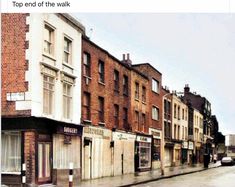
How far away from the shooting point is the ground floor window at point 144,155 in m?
27.8

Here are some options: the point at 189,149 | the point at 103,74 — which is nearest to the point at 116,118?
the point at 103,74

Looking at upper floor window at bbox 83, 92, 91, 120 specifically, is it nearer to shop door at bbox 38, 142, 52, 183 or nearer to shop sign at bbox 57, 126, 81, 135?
shop sign at bbox 57, 126, 81, 135

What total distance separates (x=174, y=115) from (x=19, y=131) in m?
24.8

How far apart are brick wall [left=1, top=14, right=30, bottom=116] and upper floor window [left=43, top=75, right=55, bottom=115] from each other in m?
1.03

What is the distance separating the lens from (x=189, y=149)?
146 feet

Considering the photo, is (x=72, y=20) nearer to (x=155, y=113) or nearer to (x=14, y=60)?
(x=14, y=60)

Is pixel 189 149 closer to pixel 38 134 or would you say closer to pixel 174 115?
pixel 174 115

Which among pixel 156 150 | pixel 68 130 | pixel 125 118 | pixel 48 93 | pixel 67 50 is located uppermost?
pixel 67 50

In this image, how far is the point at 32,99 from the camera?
14930mm

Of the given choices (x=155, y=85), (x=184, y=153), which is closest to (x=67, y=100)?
(x=155, y=85)

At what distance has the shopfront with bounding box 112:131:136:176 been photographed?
23266 mm

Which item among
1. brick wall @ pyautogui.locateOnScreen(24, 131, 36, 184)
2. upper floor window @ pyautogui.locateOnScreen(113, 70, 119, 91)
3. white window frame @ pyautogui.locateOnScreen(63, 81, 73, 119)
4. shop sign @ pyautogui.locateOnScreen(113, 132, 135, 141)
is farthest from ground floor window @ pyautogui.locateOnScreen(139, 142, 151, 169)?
brick wall @ pyautogui.locateOnScreen(24, 131, 36, 184)

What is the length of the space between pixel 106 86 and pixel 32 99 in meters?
7.69

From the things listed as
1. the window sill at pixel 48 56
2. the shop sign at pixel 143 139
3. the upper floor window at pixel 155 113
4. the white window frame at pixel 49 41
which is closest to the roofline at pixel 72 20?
the white window frame at pixel 49 41
